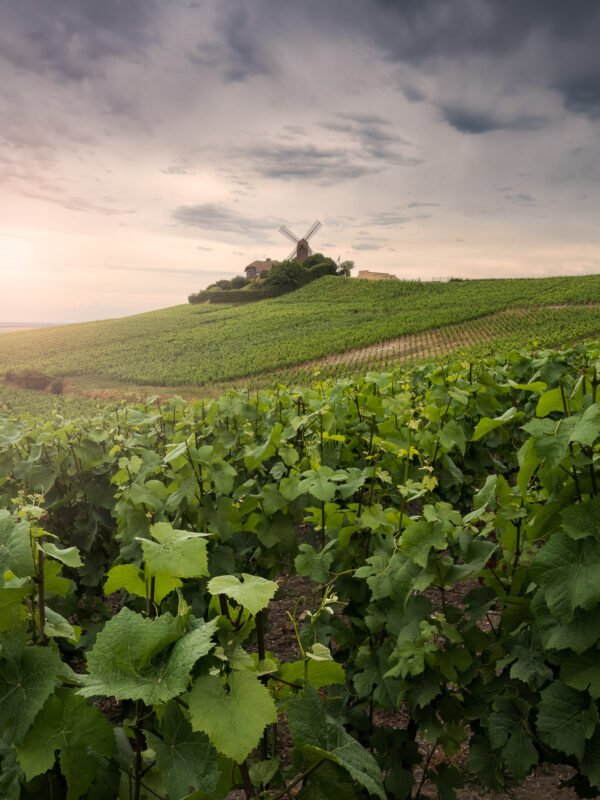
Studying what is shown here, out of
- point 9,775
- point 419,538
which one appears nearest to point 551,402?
point 419,538

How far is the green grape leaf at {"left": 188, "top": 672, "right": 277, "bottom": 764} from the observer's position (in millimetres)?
1172

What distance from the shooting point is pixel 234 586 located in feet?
4.52

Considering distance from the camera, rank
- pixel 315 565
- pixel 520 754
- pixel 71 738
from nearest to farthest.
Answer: pixel 71 738, pixel 520 754, pixel 315 565

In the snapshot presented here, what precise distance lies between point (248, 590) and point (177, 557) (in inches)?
7.0

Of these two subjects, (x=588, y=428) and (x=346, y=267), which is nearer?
(x=588, y=428)

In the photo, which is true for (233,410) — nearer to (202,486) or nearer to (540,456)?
(202,486)

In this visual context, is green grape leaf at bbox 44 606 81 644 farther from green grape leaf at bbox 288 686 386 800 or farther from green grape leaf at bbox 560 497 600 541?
green grape leaf at bbox 560 497 600 541

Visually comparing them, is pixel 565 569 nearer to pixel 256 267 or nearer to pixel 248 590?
pixel 248 590

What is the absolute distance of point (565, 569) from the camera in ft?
6.05

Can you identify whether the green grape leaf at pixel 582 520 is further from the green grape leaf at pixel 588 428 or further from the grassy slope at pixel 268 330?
the grassy slope at pixel 268 330

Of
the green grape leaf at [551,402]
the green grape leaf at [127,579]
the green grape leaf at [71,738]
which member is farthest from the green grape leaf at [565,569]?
the green grape leaf at [71,738]

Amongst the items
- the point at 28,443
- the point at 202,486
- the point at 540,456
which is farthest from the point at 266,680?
the point at 28,443

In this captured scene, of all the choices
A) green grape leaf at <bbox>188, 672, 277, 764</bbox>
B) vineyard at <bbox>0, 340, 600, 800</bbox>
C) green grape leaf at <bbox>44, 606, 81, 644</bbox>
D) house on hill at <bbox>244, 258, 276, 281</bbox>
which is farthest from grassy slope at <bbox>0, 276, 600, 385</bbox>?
green grape leaf at <bbox>188, 672, 277, 764</bbox>

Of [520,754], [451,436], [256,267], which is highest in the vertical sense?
[256,267]
